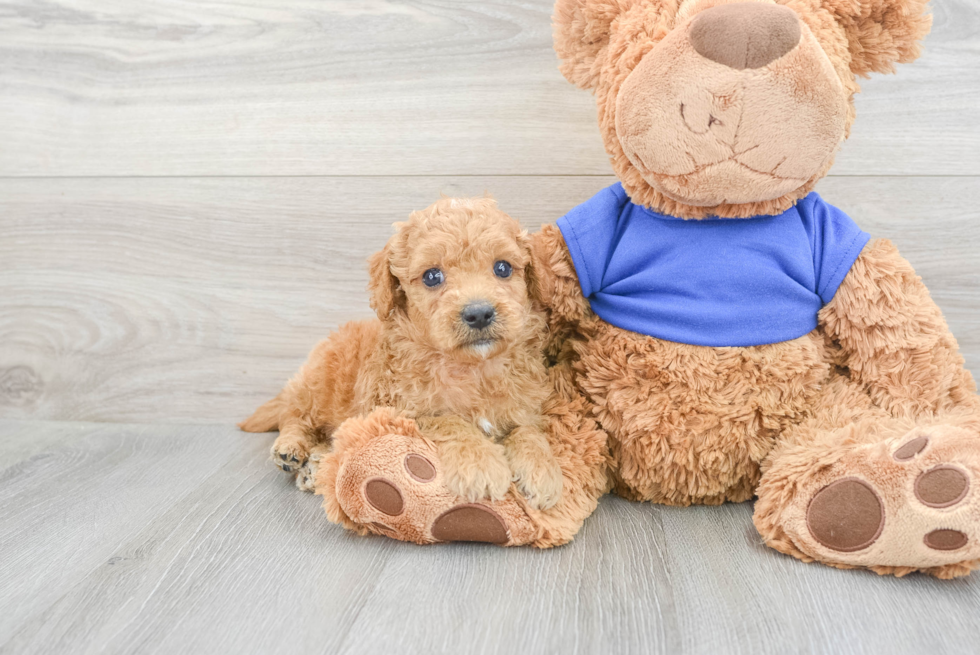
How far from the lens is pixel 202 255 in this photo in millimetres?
1514

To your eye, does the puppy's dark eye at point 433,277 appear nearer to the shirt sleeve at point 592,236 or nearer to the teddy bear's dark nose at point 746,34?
the shirt sleeve at point 592,236

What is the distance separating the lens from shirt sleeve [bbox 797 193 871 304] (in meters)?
1.03

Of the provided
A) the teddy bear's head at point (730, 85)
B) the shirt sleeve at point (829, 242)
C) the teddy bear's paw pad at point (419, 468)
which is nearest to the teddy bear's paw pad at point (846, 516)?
the shirt sleeve at point (829, 242)

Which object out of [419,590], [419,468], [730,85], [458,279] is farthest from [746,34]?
[419,590]

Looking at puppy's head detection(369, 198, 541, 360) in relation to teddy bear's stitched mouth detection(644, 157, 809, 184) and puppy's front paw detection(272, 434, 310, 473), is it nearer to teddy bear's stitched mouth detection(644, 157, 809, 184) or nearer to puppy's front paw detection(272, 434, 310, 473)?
teddy bear's stitched mouth detection(644, 157, 809, 184)

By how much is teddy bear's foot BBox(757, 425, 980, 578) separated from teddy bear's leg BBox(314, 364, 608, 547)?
0.32 metres

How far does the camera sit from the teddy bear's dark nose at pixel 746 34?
85cm

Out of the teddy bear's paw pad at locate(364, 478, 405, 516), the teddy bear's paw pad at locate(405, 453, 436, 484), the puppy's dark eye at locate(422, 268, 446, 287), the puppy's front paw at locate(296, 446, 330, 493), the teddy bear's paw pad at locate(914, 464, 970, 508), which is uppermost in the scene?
the puppy's dark eye at locate(422, 268, 446, 287)

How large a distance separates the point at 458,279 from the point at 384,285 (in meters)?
0.13

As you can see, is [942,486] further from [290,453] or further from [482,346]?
[290,453]

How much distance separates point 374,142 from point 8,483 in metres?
0.94

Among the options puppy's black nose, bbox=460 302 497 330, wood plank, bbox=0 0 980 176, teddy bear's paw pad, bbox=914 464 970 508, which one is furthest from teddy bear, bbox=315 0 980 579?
wood plank, bbox=0 0 980 176

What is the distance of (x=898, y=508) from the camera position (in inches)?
33.3

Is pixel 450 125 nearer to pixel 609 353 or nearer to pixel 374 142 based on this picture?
pixel 374 142
